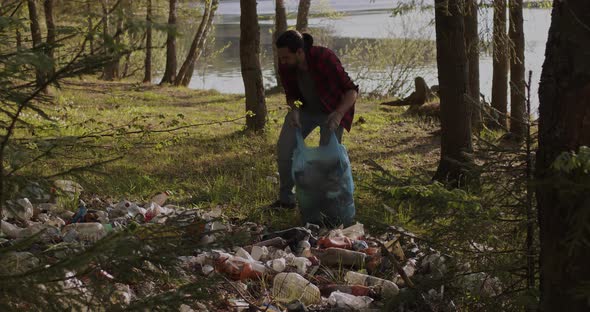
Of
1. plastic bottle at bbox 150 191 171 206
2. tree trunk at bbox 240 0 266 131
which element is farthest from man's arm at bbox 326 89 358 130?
tree trunk at bbox 240 0 266 131

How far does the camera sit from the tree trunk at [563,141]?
2.59m

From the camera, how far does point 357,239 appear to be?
5.34m

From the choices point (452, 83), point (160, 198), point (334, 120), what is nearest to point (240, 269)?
point (334, 120)

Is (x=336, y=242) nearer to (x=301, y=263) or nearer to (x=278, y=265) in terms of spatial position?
(x=301, y=263)

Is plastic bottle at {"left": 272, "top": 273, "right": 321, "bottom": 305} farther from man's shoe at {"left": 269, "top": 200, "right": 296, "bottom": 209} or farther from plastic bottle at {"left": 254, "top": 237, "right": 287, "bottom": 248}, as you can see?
man's shoe at {"left": 269, "top": 200, "right": 296, "bottom": 209}

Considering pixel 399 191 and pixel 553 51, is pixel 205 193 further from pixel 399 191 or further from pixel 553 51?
pixel 553 51

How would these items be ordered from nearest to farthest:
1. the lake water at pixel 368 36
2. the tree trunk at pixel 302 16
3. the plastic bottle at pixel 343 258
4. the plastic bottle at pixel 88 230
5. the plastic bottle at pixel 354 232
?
the plastic bottle at pixel 343 258 → the plastic bottle at pixel 88 230 → the plastic bottle at pixel 354 232 → the lake water at pixel 368 36 → the tree trunk at pixel 302 16

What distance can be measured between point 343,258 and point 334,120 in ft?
4.30

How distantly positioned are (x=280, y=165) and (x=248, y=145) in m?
3.75

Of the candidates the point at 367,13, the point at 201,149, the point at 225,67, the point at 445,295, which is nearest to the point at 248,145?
the point at 201,149

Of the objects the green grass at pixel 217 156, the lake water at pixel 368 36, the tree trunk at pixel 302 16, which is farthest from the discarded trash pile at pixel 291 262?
the tree trunk at pixel 302 16

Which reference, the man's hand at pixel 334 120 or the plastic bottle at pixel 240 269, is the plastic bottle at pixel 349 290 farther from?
the man's hand at pixel 334 120

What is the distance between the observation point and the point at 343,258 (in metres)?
4.79

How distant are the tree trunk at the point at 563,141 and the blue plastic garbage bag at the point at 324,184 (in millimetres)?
3043
